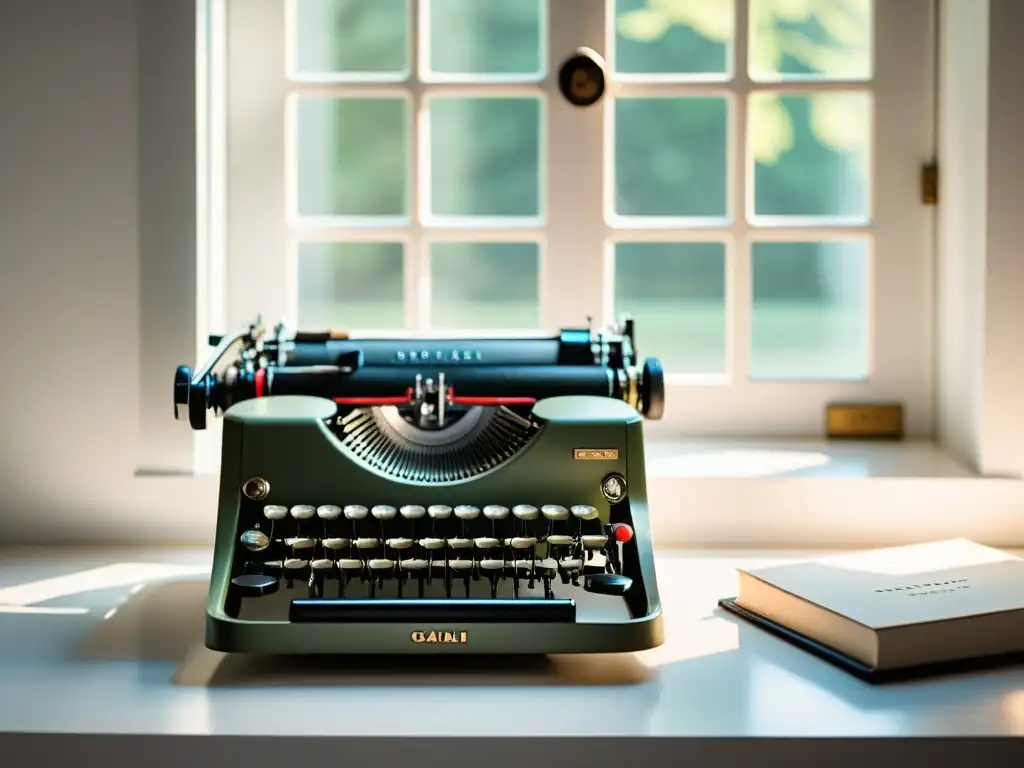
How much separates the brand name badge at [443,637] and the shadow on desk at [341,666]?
4 cm

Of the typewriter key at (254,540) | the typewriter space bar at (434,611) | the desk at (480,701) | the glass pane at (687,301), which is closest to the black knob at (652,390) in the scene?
the desk at (480,701)

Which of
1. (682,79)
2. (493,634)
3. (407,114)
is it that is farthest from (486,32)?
(493,634)

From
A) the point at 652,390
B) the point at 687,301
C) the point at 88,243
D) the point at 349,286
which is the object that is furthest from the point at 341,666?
the point at 687,301

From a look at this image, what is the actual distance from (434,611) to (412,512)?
0.44 feet

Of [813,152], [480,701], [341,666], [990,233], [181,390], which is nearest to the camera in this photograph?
[480,701]

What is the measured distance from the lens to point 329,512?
4.38 feet

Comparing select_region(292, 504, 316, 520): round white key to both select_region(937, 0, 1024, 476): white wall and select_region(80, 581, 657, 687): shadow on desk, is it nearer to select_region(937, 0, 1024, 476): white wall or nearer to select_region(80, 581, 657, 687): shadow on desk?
select_region(80, 581, 657, 687): shadow on desk

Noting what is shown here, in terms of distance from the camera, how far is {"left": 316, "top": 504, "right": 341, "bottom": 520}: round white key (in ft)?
4.37

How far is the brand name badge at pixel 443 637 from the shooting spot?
1.23 m

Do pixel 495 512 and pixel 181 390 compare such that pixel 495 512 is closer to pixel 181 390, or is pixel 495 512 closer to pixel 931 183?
pixel 181 390

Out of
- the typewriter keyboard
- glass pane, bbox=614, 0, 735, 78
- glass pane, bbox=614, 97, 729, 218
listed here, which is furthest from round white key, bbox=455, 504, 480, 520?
glass pane, bbox=614, 0, 735, 78

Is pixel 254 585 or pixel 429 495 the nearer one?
pixel 254 585

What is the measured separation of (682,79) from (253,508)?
108 centimetres

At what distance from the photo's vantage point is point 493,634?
123 centimetres
